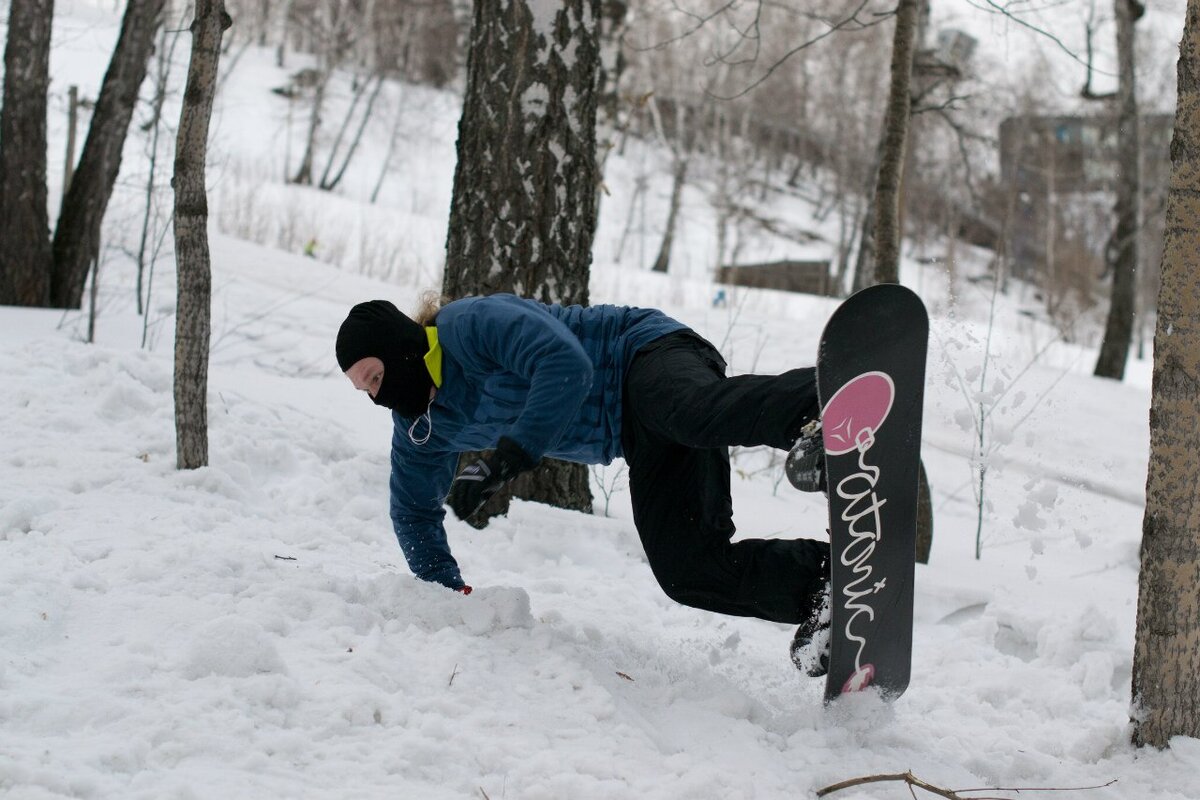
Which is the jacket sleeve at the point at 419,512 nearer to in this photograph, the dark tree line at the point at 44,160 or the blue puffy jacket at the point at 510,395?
the blue puffy jacket at the point at 510,395

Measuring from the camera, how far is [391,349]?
249 cm

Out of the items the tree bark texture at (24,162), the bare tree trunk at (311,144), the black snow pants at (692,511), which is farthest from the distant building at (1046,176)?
the black snow pants at (692,511)

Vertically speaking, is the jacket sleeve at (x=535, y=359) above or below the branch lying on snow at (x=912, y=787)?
above

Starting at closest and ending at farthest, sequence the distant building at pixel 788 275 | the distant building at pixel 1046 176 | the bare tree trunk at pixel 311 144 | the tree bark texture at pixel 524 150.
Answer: the tree bark texture at pixel 524 150
the distant building at pixel 788 275
the bare tree trunk at pixel 311 144
the distant building at pixel 1046 176

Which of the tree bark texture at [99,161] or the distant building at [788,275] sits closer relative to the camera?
the tree bark texture at [99,161]

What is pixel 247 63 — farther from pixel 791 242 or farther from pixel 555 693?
pixel 555 693

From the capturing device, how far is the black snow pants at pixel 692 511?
97.4 inches

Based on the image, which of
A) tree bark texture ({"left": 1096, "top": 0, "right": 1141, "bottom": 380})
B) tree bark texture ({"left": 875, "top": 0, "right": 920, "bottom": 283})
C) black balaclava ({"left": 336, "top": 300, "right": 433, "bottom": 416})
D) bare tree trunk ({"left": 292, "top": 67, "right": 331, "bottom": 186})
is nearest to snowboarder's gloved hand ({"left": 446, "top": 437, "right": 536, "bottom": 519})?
black balaclava ({"left": 336, "top": 300, "right": 433, "bottom": 416})

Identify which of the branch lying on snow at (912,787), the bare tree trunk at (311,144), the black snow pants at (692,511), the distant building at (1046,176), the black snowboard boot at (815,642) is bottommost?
the branch lying on snow at (912,787)

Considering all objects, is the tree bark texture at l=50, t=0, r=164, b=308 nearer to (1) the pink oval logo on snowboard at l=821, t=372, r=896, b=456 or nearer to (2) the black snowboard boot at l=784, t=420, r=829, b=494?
(2) the black snowboard boot at l=784, t=420, r=829, b=494

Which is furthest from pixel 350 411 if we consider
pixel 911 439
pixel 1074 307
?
pixel 1074 307

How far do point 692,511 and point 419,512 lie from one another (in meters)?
0.77

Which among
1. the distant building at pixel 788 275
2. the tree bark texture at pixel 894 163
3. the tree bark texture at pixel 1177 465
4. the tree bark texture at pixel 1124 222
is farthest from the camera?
the distant building at pixel 788 275

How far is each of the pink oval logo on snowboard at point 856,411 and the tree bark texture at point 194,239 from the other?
2.17 m
